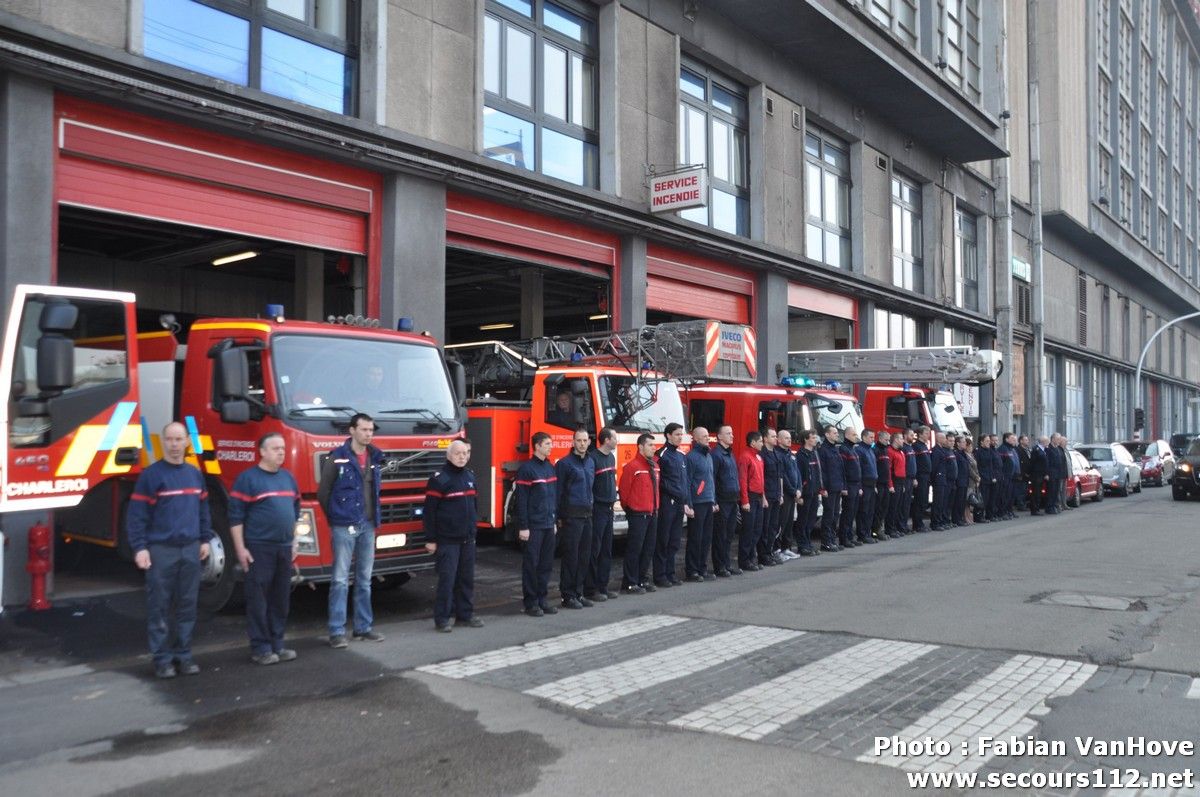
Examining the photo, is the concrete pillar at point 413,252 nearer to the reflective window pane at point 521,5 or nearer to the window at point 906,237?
the reflective window pane at point 521,5

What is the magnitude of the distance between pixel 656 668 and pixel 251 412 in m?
4.21

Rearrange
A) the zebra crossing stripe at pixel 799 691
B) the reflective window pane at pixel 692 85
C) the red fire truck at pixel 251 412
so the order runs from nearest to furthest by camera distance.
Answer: the zebra crossing stripe at pixel 799 691, the red fire truck at pixel 251 412, the reflective window pane at pixel 692 85

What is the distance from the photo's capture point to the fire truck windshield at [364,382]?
9062 mm

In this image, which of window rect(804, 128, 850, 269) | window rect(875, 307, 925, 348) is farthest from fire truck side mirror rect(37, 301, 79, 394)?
window rect(875, 307, 925, 348)

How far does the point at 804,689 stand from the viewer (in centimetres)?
659

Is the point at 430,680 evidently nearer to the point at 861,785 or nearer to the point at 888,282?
the point at 861,785

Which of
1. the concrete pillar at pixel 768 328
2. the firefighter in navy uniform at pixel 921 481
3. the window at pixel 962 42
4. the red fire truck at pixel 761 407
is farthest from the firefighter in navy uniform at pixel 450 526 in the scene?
the window at pixel 962 42

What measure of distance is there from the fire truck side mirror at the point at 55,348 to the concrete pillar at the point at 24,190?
2287mm

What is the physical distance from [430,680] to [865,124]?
24375 mm

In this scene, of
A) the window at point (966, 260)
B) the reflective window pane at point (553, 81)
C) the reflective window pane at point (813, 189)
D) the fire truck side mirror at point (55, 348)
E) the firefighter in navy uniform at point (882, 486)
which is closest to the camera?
the fire truck side mirror at point (55, 348)

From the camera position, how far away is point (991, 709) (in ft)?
20.0

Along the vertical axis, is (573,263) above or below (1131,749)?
above

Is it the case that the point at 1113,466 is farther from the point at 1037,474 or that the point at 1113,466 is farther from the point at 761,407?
the point at 761,407

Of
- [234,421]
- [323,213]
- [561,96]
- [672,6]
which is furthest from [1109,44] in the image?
[234,421]
